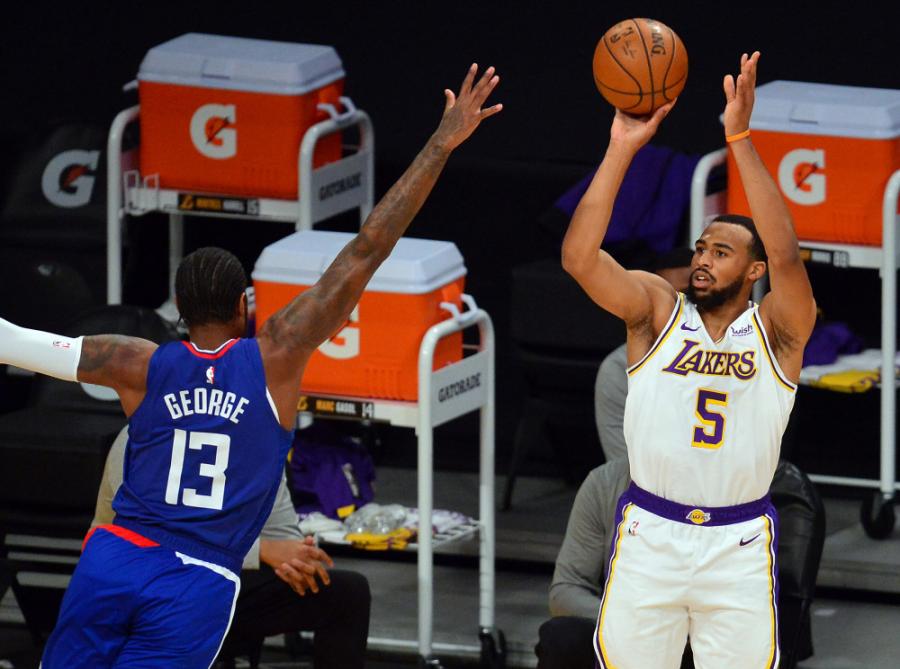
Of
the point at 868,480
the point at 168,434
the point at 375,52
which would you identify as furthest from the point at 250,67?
the point at 168,434

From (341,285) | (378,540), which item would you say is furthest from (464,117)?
(378,540)

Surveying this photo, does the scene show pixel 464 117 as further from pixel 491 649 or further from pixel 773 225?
pixel 491 649

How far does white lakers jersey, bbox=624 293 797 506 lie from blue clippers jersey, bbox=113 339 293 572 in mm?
945

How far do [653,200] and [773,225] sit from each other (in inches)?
108

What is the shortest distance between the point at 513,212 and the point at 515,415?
0.81 m

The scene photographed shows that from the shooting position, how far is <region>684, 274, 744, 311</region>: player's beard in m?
5.42

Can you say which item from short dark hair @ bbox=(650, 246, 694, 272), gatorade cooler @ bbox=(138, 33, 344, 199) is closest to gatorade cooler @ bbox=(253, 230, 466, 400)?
short dark hair @ bbox=(650, 246, 694, 272)

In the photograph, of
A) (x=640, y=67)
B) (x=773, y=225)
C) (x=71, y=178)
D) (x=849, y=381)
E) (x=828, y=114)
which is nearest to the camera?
(x=773, y=225)

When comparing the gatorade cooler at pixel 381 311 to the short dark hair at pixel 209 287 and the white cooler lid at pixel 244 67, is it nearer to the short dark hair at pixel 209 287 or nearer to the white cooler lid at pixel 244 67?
the white cooler lid at pixel 244 67

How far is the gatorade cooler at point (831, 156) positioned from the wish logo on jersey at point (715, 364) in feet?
7.05

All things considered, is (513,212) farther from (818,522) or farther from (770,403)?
(770,403)

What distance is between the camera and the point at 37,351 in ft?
16.4

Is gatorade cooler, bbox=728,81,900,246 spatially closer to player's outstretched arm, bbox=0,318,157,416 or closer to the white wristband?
player's outstretched arm, bbox=0,318,157,416

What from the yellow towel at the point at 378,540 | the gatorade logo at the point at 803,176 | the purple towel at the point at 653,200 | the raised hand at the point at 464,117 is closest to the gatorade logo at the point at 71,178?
the purple towel at the point at 653,200
